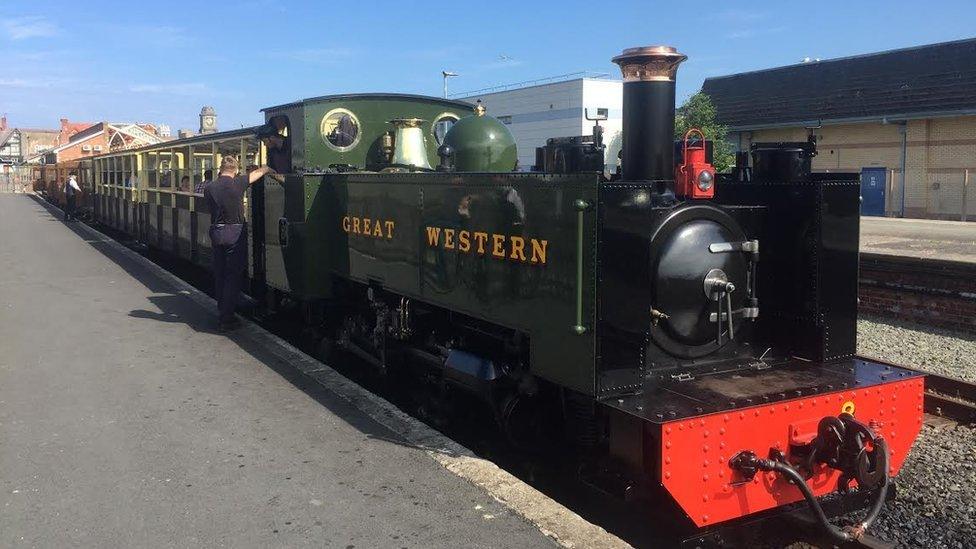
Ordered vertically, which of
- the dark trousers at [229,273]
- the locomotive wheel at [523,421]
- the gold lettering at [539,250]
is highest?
the gold lettering at [539,250]

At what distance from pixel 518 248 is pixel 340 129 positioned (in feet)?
12.0

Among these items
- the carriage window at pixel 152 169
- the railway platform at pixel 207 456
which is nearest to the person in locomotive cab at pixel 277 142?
the railway platform at pixel 207 456

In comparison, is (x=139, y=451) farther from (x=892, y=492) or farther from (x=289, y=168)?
(x=892, y=492)

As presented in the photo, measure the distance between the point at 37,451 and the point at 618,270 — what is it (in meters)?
3.49

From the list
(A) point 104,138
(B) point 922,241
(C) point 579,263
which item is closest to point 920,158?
(B) point 922,241

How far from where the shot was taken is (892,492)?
4297 mm

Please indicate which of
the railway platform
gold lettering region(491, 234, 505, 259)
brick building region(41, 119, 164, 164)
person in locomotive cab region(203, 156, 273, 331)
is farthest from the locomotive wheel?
brick building region(41, 119, 164, 164)

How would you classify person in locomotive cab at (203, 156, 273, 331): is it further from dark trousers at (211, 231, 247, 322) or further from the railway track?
the railway track

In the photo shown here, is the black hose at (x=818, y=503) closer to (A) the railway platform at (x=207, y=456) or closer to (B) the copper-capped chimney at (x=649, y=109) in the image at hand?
(A) the railway platform at (x=207, y=456)

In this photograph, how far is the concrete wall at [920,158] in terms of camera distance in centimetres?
2616

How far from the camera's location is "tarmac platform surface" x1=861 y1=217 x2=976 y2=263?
1248 cm

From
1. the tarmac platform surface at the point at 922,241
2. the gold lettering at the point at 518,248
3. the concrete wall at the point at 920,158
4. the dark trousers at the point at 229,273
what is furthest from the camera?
the concrete wall at the point at 920,158

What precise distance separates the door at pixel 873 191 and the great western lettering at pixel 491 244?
2673 cm

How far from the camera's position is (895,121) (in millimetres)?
27438
